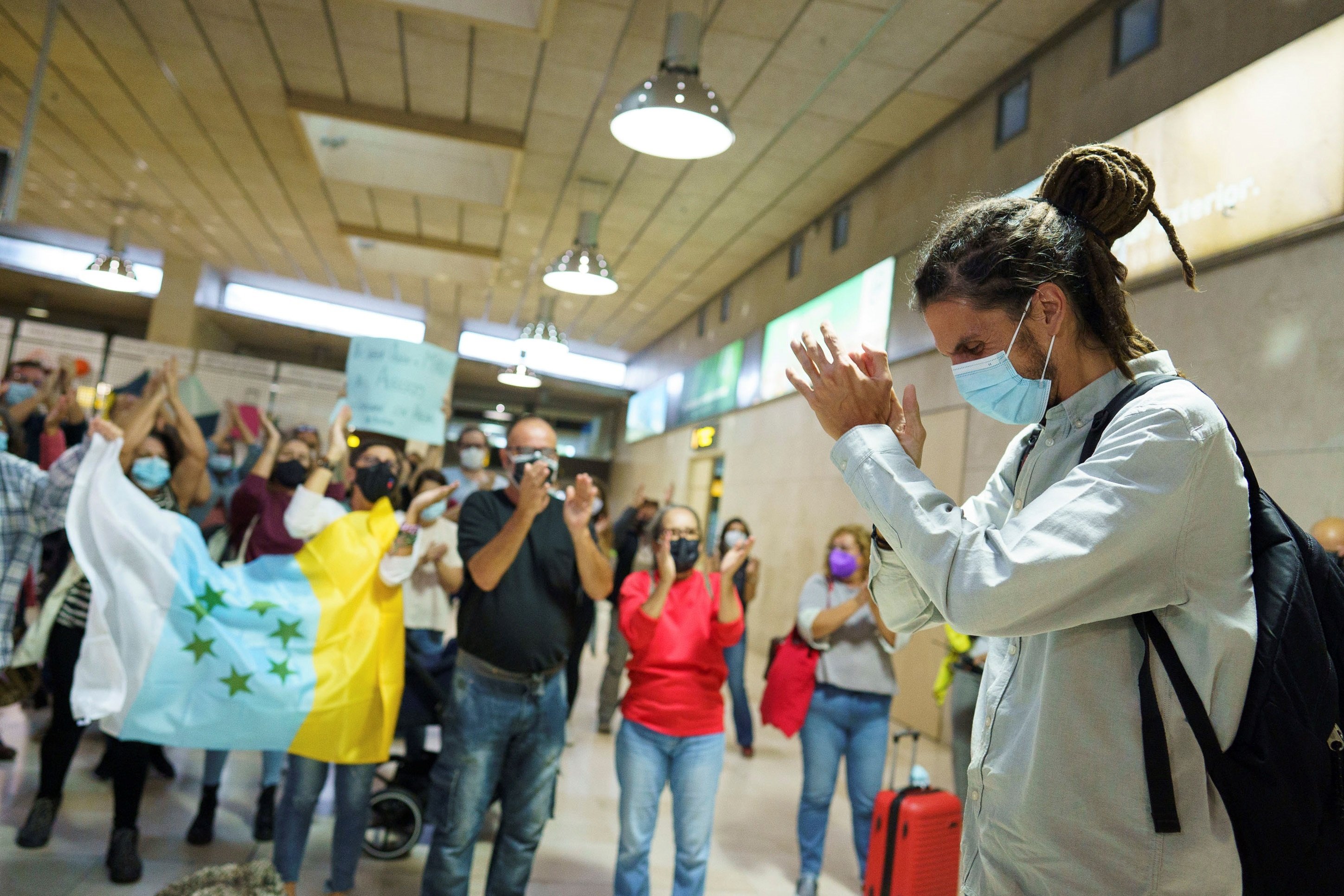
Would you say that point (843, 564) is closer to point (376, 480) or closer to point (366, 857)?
point (376, 480)

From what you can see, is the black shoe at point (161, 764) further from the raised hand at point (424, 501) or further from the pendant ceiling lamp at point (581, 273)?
the pendant ceiling lamp at point (581, 273)

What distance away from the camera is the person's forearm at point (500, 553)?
10.2 ft

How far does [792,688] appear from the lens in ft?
13.5

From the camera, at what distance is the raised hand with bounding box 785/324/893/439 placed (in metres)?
1.32

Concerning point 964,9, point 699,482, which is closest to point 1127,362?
point 964,9

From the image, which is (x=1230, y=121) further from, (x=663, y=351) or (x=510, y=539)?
(x=663, y=351)

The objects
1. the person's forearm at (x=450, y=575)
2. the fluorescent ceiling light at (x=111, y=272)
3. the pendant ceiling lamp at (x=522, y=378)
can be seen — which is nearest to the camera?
the person's forearm at (x=450, y=575)

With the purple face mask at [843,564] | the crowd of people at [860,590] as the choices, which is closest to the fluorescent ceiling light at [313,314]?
the crowd of people at [860,590]

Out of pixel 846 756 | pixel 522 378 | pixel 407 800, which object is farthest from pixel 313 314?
pixel 846 756

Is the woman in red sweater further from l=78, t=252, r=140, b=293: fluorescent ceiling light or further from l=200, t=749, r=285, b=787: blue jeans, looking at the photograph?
l=78, t=252, r=140, b=293: fluorescent ceiling light

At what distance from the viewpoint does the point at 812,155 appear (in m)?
8.75

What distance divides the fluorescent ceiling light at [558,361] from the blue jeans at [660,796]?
15.9 meters

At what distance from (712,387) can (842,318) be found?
4.96m

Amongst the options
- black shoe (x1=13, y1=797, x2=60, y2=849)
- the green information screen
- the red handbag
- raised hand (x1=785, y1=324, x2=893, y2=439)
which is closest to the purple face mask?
the red handbag
